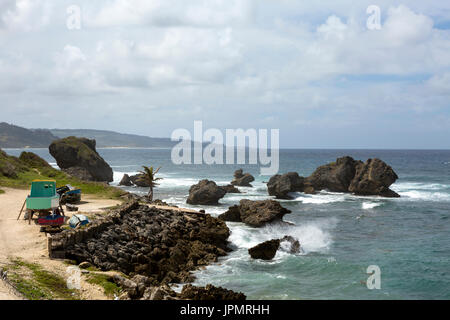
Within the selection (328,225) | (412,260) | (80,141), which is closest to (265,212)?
(328,225)

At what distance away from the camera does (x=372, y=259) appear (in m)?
A: 29.5

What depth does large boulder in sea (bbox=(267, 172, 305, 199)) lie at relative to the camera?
61.4 m

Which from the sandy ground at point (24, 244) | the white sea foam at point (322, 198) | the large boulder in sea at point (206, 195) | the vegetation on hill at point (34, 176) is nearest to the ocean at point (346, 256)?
the large boulder in sea at point (206, 195)

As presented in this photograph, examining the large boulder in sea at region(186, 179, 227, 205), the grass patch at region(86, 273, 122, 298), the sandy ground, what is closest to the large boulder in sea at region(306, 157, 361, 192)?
the large boulder in sea at region(186, 179, 227, 205)

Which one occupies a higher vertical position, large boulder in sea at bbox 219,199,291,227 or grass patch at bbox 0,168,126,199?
grass patch at bbox 0,168,126,199

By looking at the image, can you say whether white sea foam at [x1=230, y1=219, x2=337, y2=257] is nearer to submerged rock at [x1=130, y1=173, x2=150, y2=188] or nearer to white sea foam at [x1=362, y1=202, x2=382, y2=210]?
white sea foam at [x1=362, y1=202, x2=382, y2=210]

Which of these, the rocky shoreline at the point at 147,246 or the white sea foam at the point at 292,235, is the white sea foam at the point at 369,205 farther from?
the rocky shoreline at the point at 147,246

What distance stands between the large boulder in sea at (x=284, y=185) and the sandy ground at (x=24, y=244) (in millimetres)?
30850

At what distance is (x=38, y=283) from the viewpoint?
1709 cm

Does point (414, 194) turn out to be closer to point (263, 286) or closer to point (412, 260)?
Result: point (412, 260)

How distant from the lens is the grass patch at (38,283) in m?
16.0
